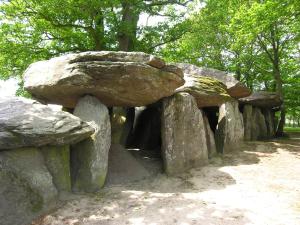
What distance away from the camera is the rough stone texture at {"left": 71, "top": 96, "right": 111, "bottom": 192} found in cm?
708

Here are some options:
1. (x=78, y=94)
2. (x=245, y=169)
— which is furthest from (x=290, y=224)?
(x=78, y=94)

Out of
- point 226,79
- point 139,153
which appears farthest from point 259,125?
point 139,153

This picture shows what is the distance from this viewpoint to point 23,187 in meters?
5.76

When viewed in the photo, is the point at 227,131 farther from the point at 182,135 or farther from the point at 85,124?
the point at 85,124

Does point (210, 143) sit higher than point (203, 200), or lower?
higher

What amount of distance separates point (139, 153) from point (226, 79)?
15.1 feet

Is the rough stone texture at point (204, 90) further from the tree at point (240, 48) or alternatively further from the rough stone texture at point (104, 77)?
the tree at point (240, 48)

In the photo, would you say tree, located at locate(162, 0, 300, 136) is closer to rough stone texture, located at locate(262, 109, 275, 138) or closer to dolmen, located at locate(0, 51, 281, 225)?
rough stone texture, located at locate(262, 109, 275, 138)

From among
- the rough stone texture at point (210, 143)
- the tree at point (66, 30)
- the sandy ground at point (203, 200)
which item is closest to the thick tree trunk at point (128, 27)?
the tree at point (66, 30)

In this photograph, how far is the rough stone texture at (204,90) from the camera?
9.73 m

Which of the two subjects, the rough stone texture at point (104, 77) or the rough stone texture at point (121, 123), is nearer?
the rough stone texture at point (104, 77)

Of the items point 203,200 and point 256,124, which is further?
point 256,124

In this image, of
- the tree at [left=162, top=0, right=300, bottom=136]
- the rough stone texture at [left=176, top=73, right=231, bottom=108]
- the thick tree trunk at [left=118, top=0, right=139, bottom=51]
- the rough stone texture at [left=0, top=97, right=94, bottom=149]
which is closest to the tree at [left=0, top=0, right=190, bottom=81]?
the thick tree trunk at [left=118, top=0, right=139, bottom=51]

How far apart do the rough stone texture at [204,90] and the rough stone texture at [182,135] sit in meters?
0.34
